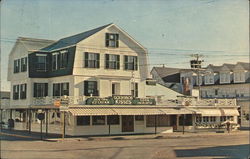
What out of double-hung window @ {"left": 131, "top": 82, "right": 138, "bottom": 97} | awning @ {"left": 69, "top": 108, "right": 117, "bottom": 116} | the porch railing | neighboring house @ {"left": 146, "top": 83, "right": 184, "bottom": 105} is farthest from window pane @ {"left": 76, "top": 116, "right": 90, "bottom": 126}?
neighboring house @ {"left": 146, "top": 83, "right": 184, "bottom": 105}

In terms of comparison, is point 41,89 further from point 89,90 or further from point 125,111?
point 125,111

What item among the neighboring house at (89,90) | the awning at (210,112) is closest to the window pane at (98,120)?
the neighboring house at (89,90)

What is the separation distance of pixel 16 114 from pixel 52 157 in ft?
48.8

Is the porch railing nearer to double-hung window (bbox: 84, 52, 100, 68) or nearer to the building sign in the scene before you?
the building sign

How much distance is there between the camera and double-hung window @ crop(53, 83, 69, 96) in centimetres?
2102

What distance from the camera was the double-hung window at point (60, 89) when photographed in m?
21.0

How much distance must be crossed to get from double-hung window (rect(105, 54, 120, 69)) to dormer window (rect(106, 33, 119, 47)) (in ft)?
1.97

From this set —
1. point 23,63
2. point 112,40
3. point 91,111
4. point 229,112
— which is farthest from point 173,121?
point 23,63

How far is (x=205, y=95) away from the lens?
3284cm

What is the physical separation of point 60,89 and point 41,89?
91.9 inches

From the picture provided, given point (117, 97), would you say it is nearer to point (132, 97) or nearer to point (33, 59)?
point (132, 97)

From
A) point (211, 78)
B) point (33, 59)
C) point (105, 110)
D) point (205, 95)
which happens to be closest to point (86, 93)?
point (105, 110)

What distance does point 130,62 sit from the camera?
802 inches

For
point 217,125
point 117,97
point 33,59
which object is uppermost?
point 33,59
